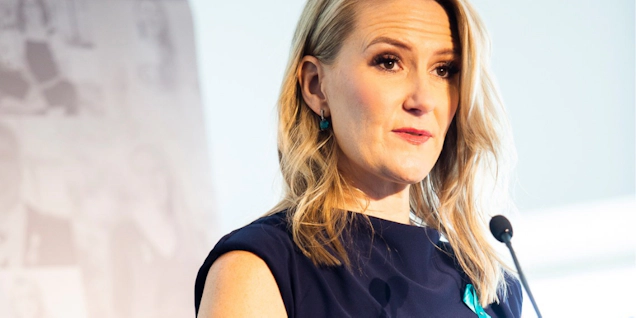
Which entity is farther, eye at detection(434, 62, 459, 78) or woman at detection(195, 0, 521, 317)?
eye at detection(434, 62, 459, 78)

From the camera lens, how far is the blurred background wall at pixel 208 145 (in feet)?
8.52

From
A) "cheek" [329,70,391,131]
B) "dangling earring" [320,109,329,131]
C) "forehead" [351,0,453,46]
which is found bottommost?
"dangling earring" [320,109,329,131]

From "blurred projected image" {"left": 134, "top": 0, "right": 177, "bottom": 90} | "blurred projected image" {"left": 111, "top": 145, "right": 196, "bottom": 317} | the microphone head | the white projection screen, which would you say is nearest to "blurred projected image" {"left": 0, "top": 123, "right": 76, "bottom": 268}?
the white projection screen

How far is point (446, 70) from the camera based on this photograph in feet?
5.66

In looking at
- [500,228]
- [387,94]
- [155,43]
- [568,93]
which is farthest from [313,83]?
[155,43]

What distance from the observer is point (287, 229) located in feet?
5.03

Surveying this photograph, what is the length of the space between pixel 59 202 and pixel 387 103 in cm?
151

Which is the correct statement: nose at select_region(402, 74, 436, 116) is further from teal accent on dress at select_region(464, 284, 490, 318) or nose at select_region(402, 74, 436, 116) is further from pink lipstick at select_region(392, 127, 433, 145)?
teal accent on dress at select_region(464, 284, 490, 318)

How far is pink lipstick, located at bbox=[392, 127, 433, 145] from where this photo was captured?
1.59 metres

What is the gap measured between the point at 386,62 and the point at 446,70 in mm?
163

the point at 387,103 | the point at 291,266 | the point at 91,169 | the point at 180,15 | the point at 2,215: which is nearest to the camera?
the point at 291,266

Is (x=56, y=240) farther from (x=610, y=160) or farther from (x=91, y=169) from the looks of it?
(x=610, y=160)

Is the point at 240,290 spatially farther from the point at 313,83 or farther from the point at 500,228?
the point at 313,83

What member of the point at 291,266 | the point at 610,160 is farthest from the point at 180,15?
the point at 291,266
